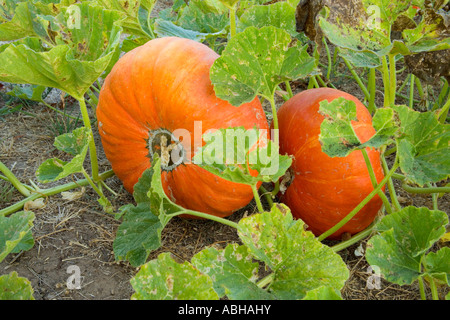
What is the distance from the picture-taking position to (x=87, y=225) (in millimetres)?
1449

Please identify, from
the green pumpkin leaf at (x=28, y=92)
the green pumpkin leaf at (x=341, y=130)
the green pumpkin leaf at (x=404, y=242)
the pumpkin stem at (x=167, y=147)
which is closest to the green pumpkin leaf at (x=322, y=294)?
the green pumpkin leaf at (x=404, y=242)

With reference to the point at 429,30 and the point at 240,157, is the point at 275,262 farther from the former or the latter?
the point at 429,30

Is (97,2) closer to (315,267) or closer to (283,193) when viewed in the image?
(283,193)

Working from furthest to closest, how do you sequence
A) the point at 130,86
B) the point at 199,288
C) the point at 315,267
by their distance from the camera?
the point at 130,86
the point at 315,267
the point at 199,288

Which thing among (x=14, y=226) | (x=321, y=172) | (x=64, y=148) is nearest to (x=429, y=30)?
(x=321, y=172)

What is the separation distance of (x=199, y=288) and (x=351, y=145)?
0.49m

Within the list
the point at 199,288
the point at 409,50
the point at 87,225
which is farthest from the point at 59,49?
the point at 409,50

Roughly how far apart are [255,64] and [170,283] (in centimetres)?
63

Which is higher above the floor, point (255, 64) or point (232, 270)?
point (255, 64)

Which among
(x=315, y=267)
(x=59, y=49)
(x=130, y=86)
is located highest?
(x=59, y=49)

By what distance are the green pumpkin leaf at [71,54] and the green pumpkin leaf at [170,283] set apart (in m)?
0.61

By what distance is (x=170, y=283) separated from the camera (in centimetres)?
88

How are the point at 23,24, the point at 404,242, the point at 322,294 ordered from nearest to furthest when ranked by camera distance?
the point at 322,294
the point at 404,242
the point at 23,24

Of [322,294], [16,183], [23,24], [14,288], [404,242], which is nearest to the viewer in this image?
[322,294]
